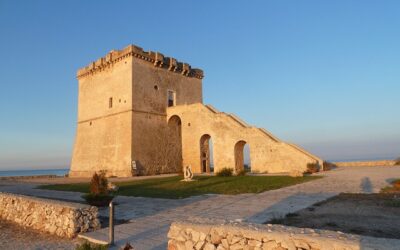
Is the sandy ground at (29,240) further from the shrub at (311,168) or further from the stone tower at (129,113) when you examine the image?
the shrub at (311,168)

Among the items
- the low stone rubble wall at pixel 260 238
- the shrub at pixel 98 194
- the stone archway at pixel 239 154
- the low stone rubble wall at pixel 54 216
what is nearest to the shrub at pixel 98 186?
the shrub at pixel 98 194

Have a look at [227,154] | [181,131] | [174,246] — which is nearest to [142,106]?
[181,131]

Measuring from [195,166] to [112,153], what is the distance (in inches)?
300

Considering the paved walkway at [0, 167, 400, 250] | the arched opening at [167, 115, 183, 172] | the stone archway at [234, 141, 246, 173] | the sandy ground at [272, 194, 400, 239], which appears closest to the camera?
the sandy ground at [272, 194, 400, 239]

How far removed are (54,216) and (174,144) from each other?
22.1 m

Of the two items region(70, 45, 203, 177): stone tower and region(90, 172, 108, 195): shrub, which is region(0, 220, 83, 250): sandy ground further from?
region(70, 45, 203, 177): stone tower

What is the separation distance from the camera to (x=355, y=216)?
674cm

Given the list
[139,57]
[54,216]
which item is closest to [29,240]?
[54,216]

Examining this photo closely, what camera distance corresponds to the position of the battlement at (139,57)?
86.0 ft

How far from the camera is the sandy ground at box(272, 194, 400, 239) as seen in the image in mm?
5594

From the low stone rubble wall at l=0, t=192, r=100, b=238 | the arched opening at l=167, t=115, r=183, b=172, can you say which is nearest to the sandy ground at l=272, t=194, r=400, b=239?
the low stone rubble wall at l=0, t=192, r=100, b=238

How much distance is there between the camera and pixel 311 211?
294 inches

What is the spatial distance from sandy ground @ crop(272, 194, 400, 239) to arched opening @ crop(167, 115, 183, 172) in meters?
20.5

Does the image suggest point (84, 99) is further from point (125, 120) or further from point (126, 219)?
point (126, 219)
